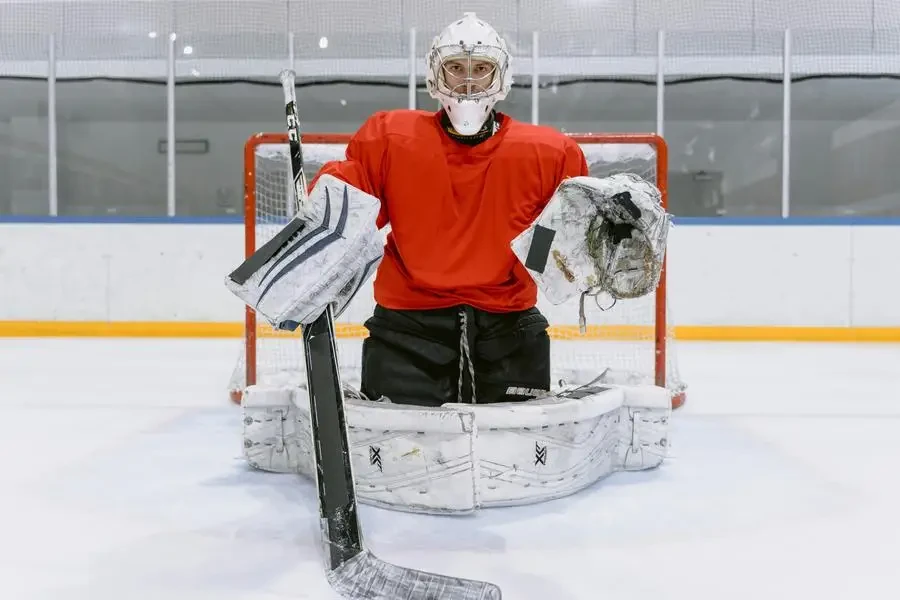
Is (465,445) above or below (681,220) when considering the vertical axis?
below

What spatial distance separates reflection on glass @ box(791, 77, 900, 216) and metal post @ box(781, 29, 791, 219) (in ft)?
0.60

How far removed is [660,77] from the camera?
4957mm

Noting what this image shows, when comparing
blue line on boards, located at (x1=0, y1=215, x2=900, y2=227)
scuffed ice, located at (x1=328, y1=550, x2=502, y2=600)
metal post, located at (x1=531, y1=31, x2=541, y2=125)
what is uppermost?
metal post, located at (x1=531, y1=31, x2=541, y2=125)

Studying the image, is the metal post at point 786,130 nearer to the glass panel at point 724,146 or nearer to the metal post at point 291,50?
the glass panel at point 724,146

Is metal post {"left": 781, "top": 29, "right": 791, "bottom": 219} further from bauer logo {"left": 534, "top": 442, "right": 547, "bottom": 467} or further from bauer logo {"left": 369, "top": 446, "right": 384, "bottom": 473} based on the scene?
bauer logo {"left": 369, "top": 446, "right": 384, "bottom": 473}

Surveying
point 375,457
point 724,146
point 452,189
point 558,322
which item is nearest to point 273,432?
point 375,457

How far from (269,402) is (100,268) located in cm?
370

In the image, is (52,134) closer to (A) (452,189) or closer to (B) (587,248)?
(A) (452,189)

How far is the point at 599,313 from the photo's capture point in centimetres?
377

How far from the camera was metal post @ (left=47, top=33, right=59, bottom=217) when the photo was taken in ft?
16.4

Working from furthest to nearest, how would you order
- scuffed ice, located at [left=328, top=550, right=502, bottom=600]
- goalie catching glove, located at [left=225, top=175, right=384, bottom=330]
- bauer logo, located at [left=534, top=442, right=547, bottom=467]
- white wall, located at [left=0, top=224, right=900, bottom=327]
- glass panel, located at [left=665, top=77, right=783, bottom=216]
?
glass panel, located at [left=665, top=77, right=783, bottom=216] → white wall, located at [left=0, top=224, right=900, bottom=327] → bauer logo, located at [left=534, top=442, right=547, bottom=467] → goalie catching glove, located at [left=225, top=175, right=384, bottom=330] → scuffed ice, located at [left=328, top=550, right=502, bottom=600]

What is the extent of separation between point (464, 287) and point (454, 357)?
154 mm

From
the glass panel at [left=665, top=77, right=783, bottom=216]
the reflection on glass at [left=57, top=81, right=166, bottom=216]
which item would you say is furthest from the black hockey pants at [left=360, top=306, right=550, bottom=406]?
the reflection on glass at [left=57, top=81, right=166, bottom=216]

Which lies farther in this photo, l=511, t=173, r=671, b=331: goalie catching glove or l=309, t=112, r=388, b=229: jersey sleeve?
l=309, t=112, r=388, b=229: jersey sleeve
